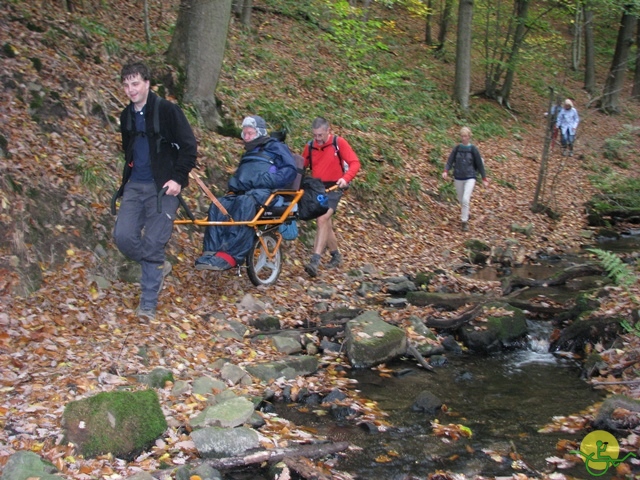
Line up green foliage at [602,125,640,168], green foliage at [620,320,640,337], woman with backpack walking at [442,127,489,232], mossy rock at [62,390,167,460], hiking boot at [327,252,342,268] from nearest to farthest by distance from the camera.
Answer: mossy rock at [62,390,167,460]
green foliage at [620,320,640,337]
hiking boot at [327,252,342,268]
woman with backpack walking at [442,127,489,232]
green foliage at [602,125,640,168]

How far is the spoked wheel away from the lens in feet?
27.9

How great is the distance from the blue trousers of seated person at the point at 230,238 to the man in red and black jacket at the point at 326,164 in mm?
1877

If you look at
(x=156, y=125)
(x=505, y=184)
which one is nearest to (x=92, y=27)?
(x=156, y=125)

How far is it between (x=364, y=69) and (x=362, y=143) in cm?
→ 765

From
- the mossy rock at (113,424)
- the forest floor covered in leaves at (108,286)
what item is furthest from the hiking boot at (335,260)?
the mossy rock at (113,424)

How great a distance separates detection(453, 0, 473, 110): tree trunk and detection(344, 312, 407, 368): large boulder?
17.1 m

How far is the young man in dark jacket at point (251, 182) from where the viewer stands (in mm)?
7859

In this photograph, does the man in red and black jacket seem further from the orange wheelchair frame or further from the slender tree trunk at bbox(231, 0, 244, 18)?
the slender tree trunk at bbox(231, 0, 244, 18)

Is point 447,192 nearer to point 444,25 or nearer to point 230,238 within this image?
point 230,238

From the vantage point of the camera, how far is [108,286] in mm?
7391

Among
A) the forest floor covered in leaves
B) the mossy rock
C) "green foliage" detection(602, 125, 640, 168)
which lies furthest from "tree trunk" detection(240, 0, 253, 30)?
the mossy rock

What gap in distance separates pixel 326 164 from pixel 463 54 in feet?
48.2

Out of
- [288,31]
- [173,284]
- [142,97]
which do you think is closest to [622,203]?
[288,31]

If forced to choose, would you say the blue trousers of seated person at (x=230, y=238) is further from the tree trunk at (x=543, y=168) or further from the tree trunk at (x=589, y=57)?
the tree trunk at (x=589, y=57)
